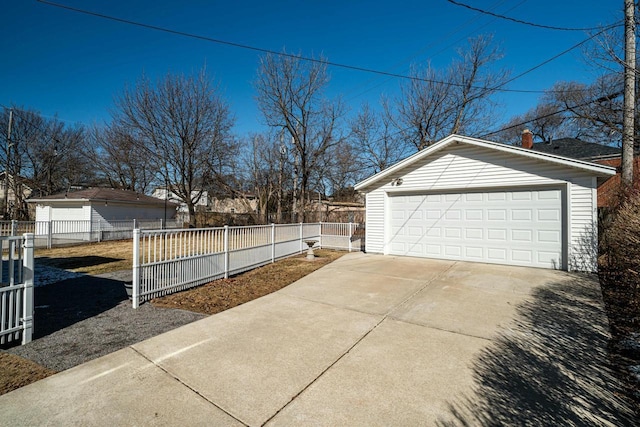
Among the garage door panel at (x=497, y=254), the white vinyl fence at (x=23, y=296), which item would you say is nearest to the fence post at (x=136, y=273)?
the white vinyl fence at (x=23, y=296)

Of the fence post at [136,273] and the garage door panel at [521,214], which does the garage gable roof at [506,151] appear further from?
the fence post at [136,273]

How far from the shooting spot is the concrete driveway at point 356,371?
2.30m

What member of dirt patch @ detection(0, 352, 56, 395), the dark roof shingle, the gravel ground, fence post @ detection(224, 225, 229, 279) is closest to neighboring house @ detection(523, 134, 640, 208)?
the dark roof shingle

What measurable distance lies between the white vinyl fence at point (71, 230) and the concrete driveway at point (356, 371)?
1341cm

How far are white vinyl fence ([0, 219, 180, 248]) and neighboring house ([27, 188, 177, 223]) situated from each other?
0.78 meters

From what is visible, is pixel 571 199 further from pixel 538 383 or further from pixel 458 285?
pixel 538 383

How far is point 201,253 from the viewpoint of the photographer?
21.1ft

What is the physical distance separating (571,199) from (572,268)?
5.70ft

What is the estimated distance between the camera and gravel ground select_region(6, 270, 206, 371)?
3334 millimetres

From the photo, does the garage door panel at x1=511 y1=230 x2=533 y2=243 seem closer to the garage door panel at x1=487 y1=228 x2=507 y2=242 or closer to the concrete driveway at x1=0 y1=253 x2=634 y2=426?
the garage door panel at x1=487 y1=228 x2=507 y2=242

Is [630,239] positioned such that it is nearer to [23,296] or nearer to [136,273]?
[136,273]

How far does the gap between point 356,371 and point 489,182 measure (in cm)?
747

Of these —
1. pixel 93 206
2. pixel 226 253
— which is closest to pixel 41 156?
pixel 93 206

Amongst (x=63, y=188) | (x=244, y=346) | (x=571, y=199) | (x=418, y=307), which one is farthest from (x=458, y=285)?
(x=63, y=188)
